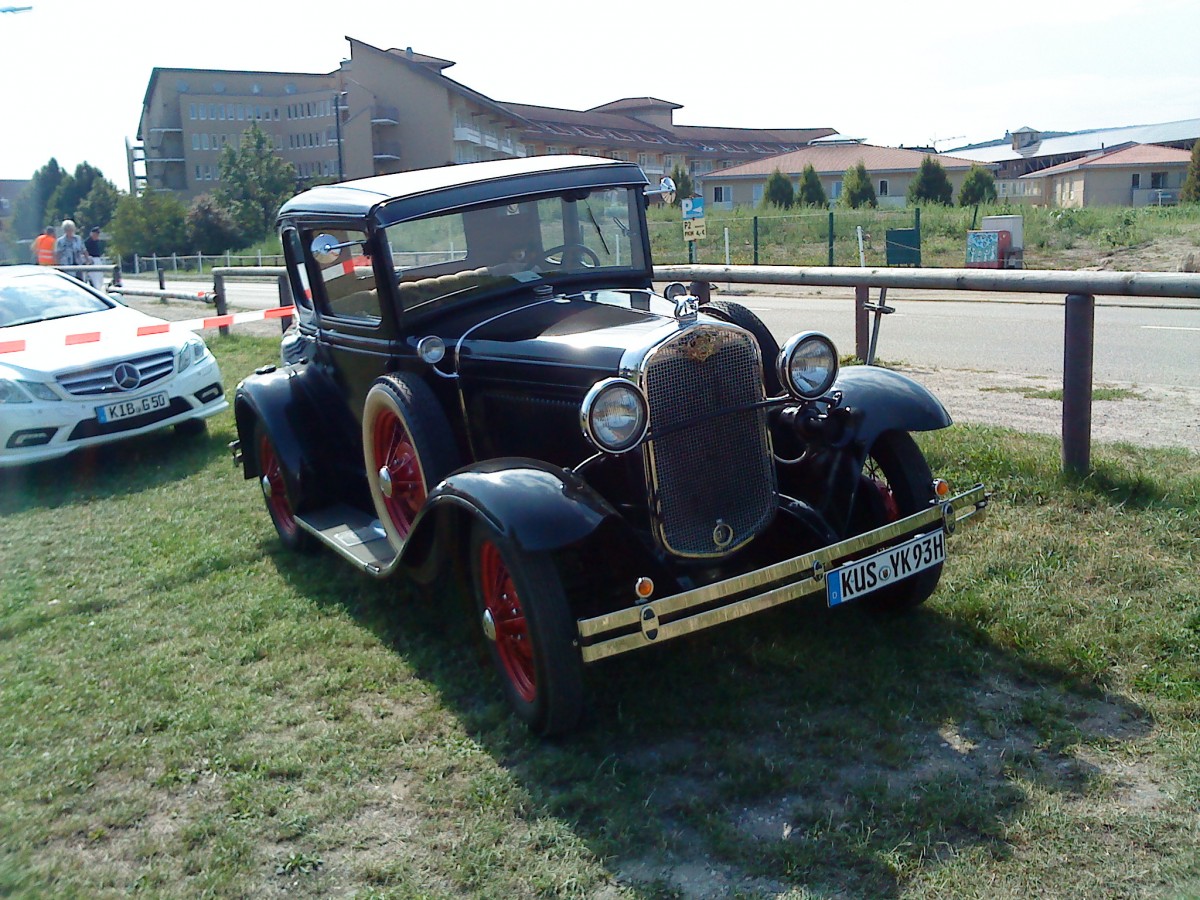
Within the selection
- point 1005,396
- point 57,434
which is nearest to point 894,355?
point 1005,396

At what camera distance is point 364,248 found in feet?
16.2

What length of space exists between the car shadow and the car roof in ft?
11.2

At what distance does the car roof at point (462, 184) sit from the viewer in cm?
474

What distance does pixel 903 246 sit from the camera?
2650cm

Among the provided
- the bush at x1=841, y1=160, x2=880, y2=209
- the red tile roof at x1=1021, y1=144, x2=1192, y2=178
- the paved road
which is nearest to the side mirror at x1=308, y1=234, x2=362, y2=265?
the paved road

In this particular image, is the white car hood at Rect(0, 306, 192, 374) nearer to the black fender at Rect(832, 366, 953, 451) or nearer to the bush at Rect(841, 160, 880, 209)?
the black fender at Rect(832, 366, 953, 451)

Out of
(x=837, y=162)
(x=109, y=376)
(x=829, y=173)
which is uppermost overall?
(x=837, y=162)

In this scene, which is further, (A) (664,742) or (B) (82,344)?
(B) (82,344)

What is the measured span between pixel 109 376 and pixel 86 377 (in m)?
0.16

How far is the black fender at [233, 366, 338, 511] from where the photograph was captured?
5.65 meters

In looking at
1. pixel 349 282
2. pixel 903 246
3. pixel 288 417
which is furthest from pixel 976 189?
pixel 349 282

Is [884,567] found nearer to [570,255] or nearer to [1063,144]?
[570,255]

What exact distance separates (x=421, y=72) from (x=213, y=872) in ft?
190

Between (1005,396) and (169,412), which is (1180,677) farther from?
(169,412)
